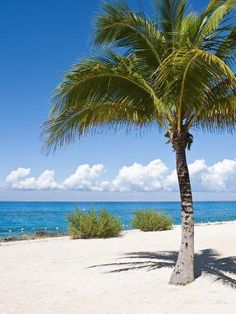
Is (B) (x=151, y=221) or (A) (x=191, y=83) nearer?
(A) (x=191, y=83)

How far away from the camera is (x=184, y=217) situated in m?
8.81

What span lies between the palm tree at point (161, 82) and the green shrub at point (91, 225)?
8.86 m

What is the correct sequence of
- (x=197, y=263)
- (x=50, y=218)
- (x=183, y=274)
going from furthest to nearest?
(x=50, y=218) < (x=197, y=263) < (x=183, y=274)

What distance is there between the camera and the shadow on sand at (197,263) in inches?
382

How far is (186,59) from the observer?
7.71 metres

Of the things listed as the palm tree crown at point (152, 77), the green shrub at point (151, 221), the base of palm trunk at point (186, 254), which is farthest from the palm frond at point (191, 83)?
the green shrub at point (151, 221)

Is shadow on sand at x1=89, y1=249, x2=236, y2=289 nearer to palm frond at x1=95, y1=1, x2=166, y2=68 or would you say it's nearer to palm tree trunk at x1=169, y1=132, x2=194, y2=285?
palm tree trunk at x1=169, y1=132, x2=194, y2=285

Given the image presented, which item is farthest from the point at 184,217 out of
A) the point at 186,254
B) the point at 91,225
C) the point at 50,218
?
the point at 50,218

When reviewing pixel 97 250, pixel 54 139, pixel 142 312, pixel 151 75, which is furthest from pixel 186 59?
pixel 97 250

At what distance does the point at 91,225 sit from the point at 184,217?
373 inches

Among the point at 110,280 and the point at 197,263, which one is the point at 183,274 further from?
the point at 197,263

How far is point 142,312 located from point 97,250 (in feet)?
23.0

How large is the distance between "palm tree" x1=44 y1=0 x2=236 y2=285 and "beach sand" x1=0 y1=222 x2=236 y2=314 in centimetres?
82

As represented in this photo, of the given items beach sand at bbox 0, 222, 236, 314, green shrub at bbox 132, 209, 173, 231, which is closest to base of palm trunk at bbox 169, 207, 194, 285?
beach sand at bbox 0, 222, 236, 314
